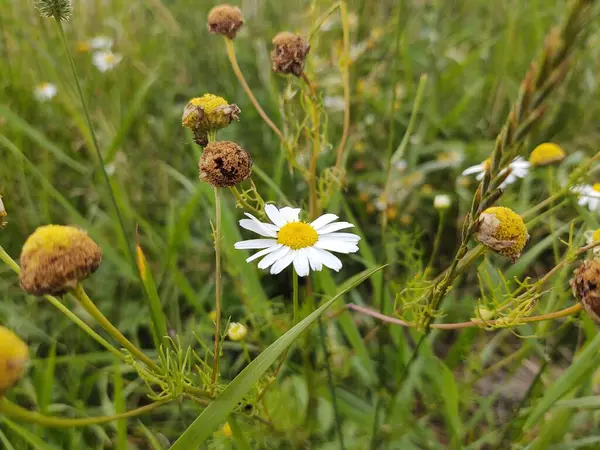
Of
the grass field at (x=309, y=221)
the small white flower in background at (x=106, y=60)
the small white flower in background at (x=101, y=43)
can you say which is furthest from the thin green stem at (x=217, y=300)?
the small white flower in background at (x=101, y=43)

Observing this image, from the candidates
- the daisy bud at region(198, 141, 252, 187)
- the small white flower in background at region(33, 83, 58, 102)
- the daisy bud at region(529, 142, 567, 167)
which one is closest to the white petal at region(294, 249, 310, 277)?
the daisy bud at region(198, 141, 252, 187)

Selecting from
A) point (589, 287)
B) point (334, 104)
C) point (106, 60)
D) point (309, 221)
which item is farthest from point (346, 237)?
point (106, 60)

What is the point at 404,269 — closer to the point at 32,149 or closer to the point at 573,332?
the point at 573,332

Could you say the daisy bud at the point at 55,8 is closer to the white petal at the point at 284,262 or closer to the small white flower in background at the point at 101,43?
the white petal at the point at 284,262

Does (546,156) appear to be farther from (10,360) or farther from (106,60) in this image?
(106,60)

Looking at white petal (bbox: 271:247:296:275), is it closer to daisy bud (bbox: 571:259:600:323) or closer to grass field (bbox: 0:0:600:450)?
grass field (bbox: 0:0:600:450)
